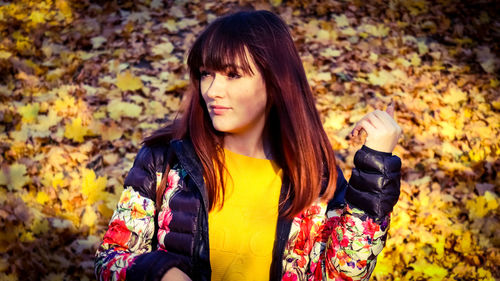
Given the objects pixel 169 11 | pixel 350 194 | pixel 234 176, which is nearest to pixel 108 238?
pixel 234 176

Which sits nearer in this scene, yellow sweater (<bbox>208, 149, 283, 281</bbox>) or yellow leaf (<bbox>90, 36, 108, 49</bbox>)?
yellow sweater (<bbox>208, 149, 283, 281</bbox>)

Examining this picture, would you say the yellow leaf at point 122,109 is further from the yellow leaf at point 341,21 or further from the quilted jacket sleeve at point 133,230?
the yellow leaf at point 341,21

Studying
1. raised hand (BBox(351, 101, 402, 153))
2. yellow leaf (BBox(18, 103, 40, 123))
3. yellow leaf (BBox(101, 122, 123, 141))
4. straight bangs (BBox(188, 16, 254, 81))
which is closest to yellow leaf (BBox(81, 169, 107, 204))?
yellow leaf (BBox(101, 122, 123, 141))

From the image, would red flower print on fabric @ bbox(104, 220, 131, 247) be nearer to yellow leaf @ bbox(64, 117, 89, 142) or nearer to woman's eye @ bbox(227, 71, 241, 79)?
woman's eye @ bbox(227, 71, 241, 79)

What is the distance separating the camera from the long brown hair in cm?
156

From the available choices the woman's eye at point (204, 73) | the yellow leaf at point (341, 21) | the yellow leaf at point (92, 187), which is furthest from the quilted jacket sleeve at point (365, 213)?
the yellow leaf at point (341, 21)

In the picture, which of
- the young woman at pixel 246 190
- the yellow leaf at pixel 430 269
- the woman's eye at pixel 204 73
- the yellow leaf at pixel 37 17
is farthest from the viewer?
the yellow leaf at pixel 37 17

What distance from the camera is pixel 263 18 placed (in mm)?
1615

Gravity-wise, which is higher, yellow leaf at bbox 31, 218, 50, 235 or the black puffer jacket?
the black puffer jacket

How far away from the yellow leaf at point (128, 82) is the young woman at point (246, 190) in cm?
222

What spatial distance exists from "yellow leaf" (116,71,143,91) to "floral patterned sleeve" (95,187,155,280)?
A: 2353 millimetres

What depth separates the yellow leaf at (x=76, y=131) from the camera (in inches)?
125

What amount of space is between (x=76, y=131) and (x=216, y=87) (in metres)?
2.17

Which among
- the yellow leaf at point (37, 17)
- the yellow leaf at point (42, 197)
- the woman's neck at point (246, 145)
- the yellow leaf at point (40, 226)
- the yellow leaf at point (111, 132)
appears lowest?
the yellow leaf at point (40, 226)
